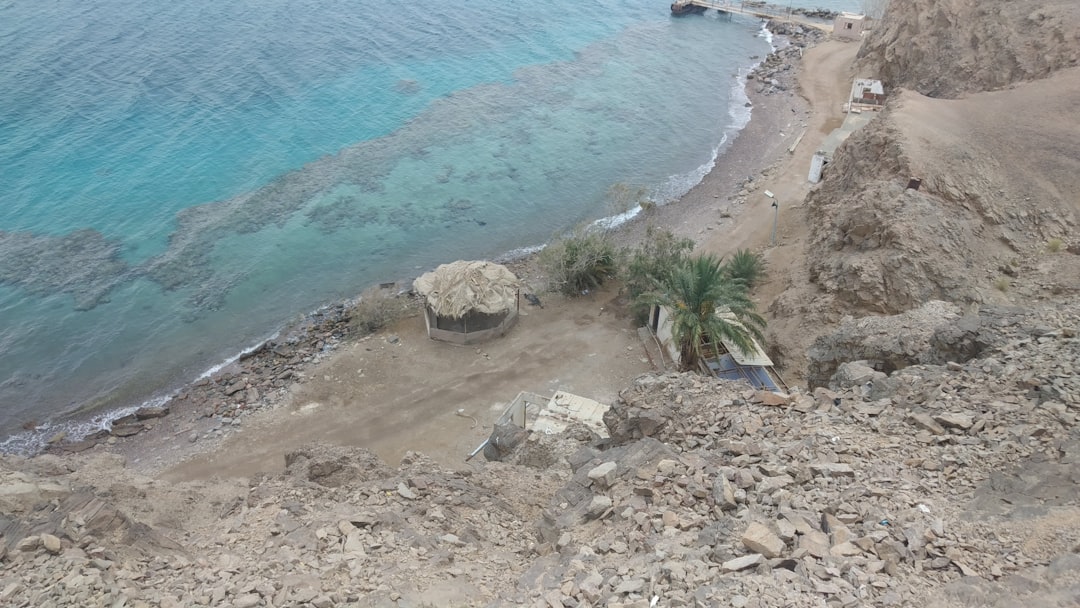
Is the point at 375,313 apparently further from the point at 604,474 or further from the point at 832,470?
the point at 832,470

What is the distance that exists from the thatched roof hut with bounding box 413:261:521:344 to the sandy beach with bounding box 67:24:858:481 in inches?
22.9

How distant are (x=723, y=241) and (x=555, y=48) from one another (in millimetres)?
37474

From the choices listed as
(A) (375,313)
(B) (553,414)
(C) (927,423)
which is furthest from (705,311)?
(A) (375,313)

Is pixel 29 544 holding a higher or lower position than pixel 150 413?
higher

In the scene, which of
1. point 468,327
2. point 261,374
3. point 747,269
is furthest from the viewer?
point 747,269

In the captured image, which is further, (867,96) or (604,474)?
(867,96)

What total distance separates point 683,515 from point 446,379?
50.9ft

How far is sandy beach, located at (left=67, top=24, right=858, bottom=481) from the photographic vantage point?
22.0m

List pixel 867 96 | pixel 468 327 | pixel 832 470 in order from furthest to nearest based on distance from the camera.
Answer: pixel 867 96
pixel 468 327
pixel 832 470

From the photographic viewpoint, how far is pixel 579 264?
28.5 metres

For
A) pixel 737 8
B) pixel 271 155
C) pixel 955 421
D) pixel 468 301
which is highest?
pixel 737 8

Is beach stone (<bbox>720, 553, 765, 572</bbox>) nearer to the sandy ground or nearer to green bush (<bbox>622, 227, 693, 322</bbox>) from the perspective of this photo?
the sandy ground

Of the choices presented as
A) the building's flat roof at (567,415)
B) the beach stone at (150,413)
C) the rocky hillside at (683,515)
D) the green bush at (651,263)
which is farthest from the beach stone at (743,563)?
the beach stone at (150,413)

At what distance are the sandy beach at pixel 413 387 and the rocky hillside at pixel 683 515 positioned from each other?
693 centimetres
